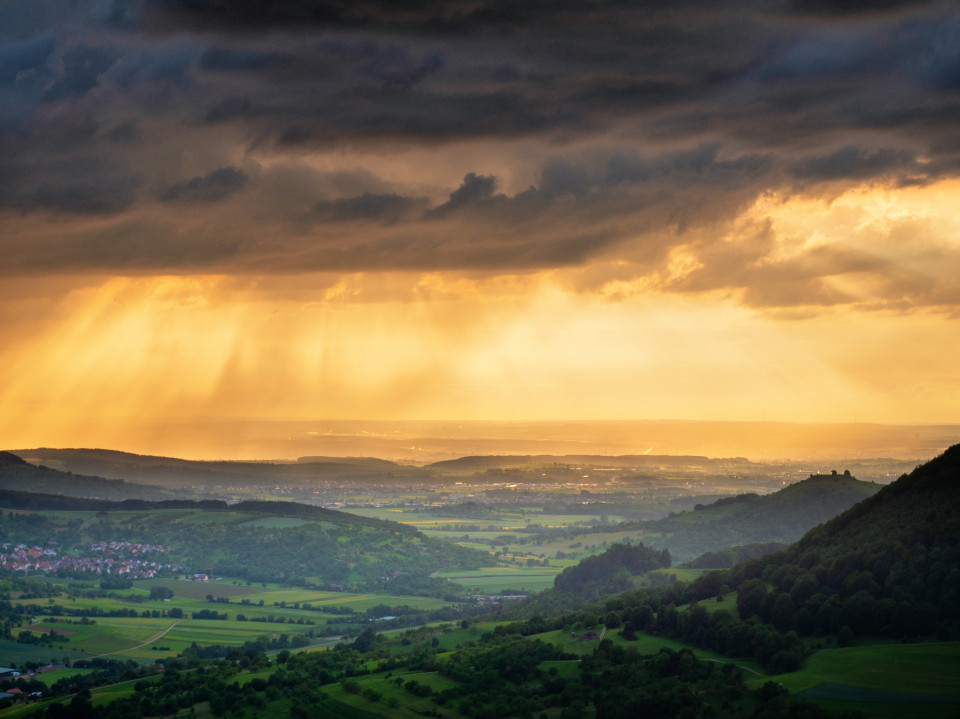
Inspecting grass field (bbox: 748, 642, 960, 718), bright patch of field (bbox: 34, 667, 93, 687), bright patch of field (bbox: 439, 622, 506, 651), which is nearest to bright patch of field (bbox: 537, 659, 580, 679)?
grass field (bbox: 748, 642, 960, 718)

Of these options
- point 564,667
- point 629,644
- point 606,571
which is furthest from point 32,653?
point 629,644

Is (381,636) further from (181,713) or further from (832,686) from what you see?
(832,686)

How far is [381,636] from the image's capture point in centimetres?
15538

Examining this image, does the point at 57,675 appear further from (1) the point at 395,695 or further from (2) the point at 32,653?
(1) the point at 395,695

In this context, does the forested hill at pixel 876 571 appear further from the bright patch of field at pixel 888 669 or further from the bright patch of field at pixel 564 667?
the bright patch of field at pixel 564 667

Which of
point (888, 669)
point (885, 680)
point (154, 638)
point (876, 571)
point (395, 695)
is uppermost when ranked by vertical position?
point (876, 571)

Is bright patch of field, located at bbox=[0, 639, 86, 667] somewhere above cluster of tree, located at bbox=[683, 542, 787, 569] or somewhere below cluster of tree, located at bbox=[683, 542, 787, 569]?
below

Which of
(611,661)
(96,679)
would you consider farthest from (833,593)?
(96,679)

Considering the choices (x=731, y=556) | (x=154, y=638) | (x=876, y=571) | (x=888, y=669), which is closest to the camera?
(x=888, y=669)

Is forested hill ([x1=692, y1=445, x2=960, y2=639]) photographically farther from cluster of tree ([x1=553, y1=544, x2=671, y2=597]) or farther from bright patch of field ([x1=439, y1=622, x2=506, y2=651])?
cluster of tree ([x1=553, y1=544, x2=671, y2=597])

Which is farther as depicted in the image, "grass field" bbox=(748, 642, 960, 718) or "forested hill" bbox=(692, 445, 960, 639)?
"forested hill" bbox=(692, 445, 960, 639)

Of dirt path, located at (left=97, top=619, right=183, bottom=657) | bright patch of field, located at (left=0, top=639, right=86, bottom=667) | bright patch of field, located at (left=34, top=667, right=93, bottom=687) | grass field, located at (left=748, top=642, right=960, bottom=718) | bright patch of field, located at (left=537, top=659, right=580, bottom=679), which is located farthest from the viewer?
dirt path, located at (left=97, top=619, right=183, bottom=657)

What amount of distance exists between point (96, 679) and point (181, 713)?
3074 centimetres

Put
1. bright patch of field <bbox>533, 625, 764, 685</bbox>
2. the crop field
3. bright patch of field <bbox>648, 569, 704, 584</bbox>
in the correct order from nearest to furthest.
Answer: bright patch of field <bbox>533, 625, 764, 685</bbox> < the crop field < bright patch of field <bbox>648, 569, 704, 584</bbox>
